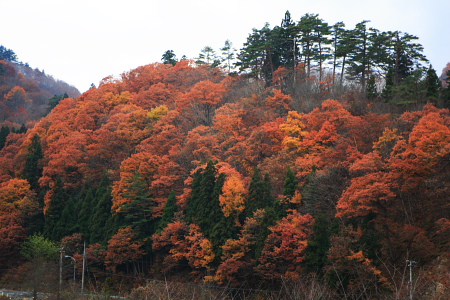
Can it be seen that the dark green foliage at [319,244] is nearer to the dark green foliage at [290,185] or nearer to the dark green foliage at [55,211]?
the dark green foliage at [290,185]

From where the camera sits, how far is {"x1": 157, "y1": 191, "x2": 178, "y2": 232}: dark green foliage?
36906mm

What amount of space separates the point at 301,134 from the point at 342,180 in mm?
7399

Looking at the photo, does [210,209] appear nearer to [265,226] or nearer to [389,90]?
[265,226]

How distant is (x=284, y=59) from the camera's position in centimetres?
5238

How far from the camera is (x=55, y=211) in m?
45.4

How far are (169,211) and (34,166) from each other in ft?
70.0

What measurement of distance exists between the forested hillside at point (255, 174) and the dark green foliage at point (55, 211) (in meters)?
0.13

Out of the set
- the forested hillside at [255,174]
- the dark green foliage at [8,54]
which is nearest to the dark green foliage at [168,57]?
the forested hillside at [255,174]

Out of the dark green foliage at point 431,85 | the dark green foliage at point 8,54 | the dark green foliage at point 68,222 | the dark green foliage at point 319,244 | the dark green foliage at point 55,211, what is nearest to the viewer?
the dark green foliage at point 319,244

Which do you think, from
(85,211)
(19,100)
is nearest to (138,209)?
(85,211)

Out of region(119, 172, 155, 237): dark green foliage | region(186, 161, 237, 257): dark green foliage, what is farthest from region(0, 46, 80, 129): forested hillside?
region(186, 161, 237, 257): dark green foliage

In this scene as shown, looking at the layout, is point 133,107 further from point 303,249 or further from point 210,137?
point 303,249

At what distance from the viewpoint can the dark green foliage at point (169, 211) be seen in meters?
36.9

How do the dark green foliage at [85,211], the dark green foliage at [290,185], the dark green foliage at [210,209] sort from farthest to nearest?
the dark green foliage at [85,211]
the dark green foliage at [210,209]
the dark green foliage at [290,185]
